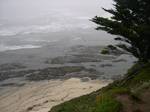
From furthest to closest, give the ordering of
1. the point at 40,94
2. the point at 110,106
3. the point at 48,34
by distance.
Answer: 1. the point at 48,34
2. the point at 40,94
3. the point at 110,106

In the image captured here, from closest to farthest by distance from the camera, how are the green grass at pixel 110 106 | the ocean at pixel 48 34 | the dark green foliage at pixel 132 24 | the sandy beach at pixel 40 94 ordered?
the green grass at pixel 110 106 → the dark green foliage at pixel 132 24 → the sandy beach at pixel 40 94 → the ocean at pixel 48 34

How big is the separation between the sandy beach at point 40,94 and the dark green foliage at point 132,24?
1299cm

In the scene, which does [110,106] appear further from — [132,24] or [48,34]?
[48,34]

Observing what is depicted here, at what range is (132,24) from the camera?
55.7ft

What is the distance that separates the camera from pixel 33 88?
133ft

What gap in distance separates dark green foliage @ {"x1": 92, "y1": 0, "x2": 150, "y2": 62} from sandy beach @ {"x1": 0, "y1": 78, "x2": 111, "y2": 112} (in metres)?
13.0

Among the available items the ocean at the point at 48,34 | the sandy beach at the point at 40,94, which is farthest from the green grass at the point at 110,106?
the ocean at the point at 48,34

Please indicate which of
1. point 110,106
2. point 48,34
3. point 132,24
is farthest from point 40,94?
point 48,34

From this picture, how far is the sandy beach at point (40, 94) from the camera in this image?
103 ft

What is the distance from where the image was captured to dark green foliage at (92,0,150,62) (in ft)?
51.8

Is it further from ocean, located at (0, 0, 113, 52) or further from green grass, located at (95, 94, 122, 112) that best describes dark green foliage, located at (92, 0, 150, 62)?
ocean, located at (0, 0, 113, 52)

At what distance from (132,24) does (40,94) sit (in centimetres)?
2128

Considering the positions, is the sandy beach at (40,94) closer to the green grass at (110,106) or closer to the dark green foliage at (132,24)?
the dark green foliage at (132,24)

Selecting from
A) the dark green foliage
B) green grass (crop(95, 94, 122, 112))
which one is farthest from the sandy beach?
green grass (crop(95, 94, 122, 112))
